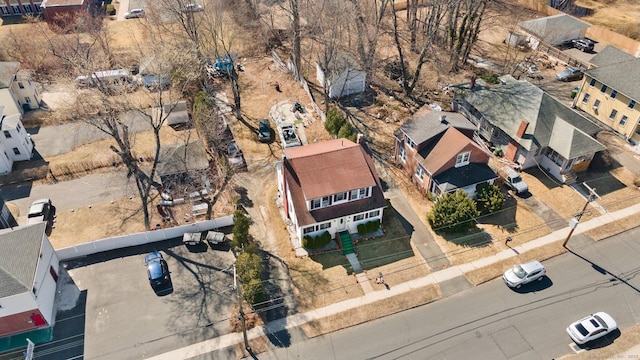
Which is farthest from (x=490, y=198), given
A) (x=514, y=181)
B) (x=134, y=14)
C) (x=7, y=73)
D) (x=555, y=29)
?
(x=134, y=14)

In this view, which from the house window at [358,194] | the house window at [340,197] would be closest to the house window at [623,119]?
the house window at [358,194]

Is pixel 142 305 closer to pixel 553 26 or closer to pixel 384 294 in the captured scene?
pixel 384 294

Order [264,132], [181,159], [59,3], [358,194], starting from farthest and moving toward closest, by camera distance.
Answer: [59,3], [264,132], [181,159], [358,194]

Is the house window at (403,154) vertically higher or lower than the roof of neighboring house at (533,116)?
lower

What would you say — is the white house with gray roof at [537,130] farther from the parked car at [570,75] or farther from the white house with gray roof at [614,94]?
the parked car at [570,75]

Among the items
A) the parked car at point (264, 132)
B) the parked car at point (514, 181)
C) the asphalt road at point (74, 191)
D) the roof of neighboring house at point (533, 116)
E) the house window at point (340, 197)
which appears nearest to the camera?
the house window at point (340, 197)

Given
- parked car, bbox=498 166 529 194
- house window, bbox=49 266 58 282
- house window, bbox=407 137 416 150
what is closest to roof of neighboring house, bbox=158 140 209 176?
house window, bbox=49 266 58 282

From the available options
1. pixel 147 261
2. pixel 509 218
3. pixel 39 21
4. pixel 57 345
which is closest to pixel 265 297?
pixel 147 261
